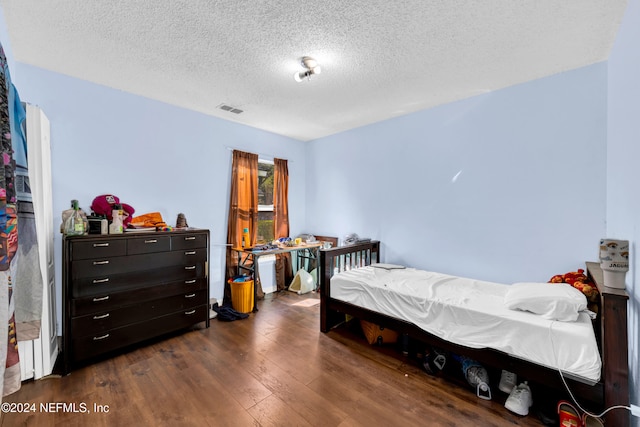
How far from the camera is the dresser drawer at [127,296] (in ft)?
6.95

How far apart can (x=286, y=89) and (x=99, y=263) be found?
228cm

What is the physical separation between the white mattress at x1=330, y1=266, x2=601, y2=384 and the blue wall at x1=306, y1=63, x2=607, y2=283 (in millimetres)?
417

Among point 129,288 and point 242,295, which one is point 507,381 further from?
point 129,288

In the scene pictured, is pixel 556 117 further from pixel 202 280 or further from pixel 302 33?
pixel 202 280

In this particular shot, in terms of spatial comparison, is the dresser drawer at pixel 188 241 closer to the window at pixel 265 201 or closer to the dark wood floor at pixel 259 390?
the dark wood floor at pixel 259 390

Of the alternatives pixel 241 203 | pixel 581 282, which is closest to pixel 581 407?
pixel 581 282

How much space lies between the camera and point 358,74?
8.00ft

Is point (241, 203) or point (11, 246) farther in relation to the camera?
point (241, 203)

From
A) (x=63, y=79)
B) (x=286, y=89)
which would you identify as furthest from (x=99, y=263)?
(x=286, y=89)

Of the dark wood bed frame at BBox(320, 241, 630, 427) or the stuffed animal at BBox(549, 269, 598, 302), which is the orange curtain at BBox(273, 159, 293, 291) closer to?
the dark wood bed frame at BBox(320, 241, 630, 427)

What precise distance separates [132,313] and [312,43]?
269 cm

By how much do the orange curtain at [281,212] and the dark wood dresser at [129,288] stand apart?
1.45 meters

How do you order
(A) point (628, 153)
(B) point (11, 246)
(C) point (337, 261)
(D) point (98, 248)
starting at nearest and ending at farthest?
(B) point (11, 246) → (A) point (628, 153) → (D) point (98, 248) → (C) point (337, 261)

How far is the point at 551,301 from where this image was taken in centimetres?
170
